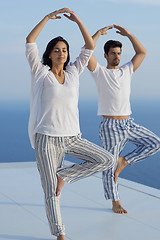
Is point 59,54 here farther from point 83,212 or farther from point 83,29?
point 83,212

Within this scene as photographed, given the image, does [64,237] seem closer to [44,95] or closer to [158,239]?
[158,239]

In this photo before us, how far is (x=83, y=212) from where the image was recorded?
14.4ft

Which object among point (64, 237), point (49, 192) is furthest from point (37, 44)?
point (64, 237)

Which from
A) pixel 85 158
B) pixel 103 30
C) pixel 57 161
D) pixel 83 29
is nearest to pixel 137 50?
pixel 103 30

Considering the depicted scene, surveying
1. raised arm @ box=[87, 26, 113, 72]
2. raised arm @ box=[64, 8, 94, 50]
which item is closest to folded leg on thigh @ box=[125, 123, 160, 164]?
raised arm @ box=[87, 26, 113, 72]

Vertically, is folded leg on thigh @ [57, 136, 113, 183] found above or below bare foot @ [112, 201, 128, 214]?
above

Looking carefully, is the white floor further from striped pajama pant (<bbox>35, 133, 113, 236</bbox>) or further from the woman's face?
the woman's face

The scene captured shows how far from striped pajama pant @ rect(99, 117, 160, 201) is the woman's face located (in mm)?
880

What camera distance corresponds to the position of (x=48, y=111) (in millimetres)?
3486

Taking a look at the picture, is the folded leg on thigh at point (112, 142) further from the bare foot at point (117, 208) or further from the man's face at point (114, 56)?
the man's face at point (114, 56)

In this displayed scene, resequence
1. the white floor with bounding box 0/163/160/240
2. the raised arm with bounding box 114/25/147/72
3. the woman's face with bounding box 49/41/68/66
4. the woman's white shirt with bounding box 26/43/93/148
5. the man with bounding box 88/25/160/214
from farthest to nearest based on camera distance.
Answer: the raised arm with bounding box 114/25/147/72 < the man with bounding box 88/25/160/214 < the white floor with bounding box 0/163/160/240 < the woman's face with bounding box 49/41/68/66 < the woman's white shirt with bounding box 26/43/93/148

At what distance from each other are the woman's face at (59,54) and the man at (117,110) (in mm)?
645

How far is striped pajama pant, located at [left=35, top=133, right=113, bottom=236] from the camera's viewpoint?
3494mm

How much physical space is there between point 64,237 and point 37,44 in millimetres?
1287
